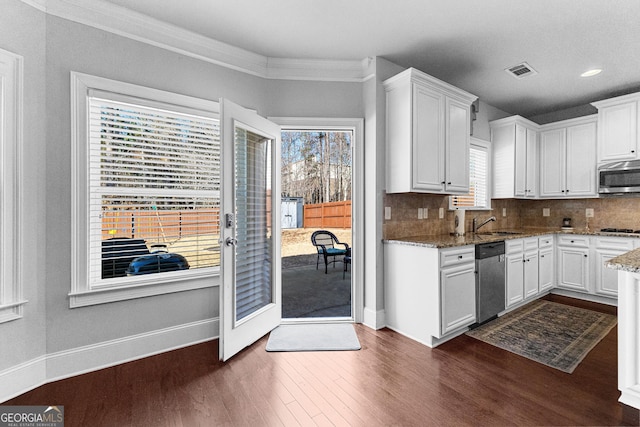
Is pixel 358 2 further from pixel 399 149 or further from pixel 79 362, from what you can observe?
pixel 79 362

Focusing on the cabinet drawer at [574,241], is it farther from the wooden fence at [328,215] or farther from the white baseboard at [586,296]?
the wooden fence at [328,215]

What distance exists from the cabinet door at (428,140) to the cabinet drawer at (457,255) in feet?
2.15

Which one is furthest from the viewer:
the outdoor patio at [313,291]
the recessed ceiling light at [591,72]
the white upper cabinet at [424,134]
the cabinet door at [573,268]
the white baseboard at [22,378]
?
the cabinet door at [573,268]

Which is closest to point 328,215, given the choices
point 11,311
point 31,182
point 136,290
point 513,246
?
point 513,246

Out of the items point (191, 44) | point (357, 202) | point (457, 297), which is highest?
point (191, 44)

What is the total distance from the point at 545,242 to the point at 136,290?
4757 millimetres

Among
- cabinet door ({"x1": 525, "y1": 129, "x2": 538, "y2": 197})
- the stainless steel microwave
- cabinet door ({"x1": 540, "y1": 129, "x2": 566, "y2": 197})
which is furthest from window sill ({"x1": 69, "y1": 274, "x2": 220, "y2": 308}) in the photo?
the stainless steel microwave

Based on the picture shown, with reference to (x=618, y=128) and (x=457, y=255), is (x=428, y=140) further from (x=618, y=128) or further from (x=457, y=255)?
(x=618, y=128)

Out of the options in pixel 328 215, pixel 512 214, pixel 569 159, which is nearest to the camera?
pixel 569 159

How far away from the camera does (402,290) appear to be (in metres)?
2.93

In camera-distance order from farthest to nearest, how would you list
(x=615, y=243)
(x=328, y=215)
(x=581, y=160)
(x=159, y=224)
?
(x=328, y=215), (x=581, y=160), (x=615, y=243), (x=159, y=224)

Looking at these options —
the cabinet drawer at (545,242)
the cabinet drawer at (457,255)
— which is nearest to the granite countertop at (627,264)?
the cabinet drawer at (457,255)

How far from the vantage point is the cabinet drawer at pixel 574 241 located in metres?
3.94

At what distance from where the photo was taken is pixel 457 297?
2777mm
